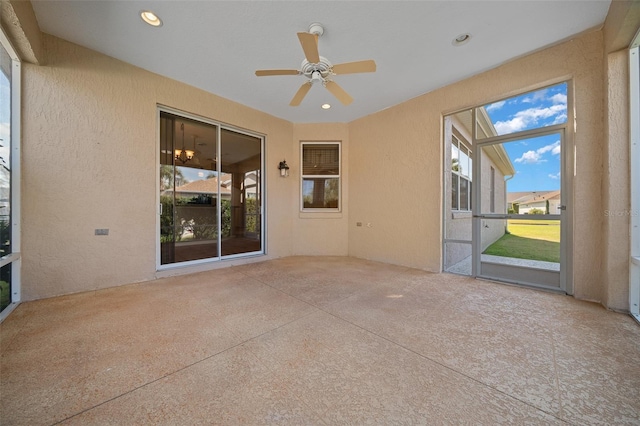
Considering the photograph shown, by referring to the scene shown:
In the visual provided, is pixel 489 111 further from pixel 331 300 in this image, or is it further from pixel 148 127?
pixel 148 127

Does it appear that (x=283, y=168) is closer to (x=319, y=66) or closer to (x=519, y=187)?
(x=319, y=66)

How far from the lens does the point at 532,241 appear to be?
10.9 ft

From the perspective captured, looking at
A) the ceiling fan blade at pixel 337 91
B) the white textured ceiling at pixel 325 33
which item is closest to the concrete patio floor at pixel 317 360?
the ceiling fan blade at pixel 337 91

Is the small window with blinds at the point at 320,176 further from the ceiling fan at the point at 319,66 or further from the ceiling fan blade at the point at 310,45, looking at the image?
the ceiling fan blade at the point at 310,45

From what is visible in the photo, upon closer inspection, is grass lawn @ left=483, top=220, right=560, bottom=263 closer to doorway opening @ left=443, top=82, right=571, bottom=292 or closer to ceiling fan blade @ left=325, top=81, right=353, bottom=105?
doorway opening @ left=443, top=82, right=571, bottom=292

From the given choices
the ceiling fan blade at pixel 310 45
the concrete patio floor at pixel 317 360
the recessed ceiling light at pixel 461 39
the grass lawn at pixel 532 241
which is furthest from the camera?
the grass lawn at pixel 532 241

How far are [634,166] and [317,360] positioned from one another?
12.1 ft

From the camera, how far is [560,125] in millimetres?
2990

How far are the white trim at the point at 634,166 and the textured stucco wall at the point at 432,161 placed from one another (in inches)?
11.3

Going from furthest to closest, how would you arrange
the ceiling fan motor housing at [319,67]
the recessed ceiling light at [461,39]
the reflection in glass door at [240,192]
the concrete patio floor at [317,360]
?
1. the reflection in glass door at [240,192]
2. the recessed ceiling light at [461,39]
3. the ceiling fan motor housing at [319,67]
4. the concrete patio floor at [317,360]

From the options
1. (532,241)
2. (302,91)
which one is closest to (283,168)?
(302,91)

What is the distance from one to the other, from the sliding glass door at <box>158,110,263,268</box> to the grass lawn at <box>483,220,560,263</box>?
176 inches

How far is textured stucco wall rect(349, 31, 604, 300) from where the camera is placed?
107 inches

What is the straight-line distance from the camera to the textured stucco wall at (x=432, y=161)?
273 cm
